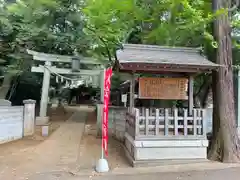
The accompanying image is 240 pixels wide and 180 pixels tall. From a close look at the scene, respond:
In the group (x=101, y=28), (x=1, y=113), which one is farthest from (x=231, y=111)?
(x=1, y=113)

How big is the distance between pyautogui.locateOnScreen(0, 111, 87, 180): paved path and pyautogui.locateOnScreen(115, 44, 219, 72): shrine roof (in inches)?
127

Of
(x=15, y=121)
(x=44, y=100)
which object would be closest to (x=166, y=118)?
(x=15, y=121)

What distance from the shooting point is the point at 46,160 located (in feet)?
24.5

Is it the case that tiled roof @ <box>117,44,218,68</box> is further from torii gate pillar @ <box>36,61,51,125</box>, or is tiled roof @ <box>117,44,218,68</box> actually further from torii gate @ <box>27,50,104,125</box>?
torii gate pillar @ <box>36,61,51,125</box>

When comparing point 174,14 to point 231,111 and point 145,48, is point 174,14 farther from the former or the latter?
point 231,111

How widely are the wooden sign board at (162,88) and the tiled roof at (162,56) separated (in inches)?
27.1

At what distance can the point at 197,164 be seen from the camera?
693 cm

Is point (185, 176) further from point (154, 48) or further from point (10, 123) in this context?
point (10, 123)

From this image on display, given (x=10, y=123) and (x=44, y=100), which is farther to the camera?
(x=44, y=100)

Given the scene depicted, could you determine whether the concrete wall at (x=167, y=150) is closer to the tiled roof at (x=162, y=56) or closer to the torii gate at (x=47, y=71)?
the tiled roof at (x=162, y=56)

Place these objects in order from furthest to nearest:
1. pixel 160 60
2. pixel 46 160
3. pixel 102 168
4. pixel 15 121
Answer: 1. pixel 15 121
2. pixel 46 160
3. pixel 160 60
4. pixel 102 168

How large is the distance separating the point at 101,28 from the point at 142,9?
2313 mm

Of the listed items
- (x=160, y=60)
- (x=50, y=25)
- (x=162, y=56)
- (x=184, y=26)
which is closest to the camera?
(x=160, y=60)

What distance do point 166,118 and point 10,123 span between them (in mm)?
6466
